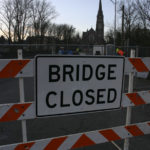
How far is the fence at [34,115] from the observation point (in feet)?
6.40

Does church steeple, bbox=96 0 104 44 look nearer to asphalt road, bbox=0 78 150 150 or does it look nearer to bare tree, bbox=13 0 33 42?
bare tree, bbox=13 0 33 42

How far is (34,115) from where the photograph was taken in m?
2.05

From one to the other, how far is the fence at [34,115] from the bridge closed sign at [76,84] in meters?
0.12

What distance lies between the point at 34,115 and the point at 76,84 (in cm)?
60

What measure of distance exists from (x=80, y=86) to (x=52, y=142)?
75cm

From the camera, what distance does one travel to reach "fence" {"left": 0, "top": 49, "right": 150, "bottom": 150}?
195 centimetres

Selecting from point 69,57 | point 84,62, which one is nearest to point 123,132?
point 84,62

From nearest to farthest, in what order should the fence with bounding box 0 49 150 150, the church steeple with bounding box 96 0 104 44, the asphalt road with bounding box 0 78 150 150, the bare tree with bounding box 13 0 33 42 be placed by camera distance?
1. the fence with bounding box 0 49 150 150
2. the asphalt road with bounding box 0 78 150 150
3. the bare tree with bounding box 13 0 33 42
4. the church steeple with bounding box 96 0 104 44

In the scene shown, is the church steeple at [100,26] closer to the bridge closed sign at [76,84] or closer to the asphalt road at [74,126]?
the asphalt road at [74,126]

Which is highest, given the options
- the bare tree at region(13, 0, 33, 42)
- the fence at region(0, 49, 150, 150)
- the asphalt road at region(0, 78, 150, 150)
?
the bare tree at region(13, 0, 33, 42)

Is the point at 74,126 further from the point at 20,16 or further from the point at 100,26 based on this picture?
the point at 100,26

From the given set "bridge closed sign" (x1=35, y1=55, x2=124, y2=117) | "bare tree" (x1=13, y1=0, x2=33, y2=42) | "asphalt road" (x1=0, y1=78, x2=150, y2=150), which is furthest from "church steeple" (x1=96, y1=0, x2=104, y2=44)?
"bridge closed sign" (x1=35, y1=55, x2=124, y2=117)

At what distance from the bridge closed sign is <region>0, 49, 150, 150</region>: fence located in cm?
12

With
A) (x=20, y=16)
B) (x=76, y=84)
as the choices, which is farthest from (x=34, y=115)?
(x=20, y=16)
